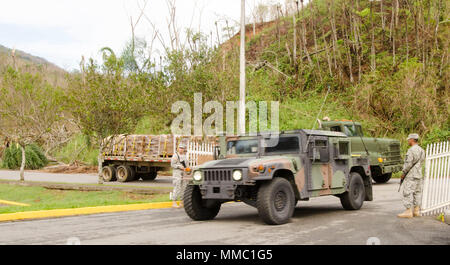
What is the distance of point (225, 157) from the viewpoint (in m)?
10.7

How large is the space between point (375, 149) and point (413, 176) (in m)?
9.58

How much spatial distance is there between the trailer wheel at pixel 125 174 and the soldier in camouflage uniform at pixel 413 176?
16008mm

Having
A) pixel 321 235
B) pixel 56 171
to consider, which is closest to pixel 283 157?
pixel 321 235

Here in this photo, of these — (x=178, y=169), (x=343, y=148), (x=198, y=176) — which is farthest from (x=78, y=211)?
(x=343, y=148)

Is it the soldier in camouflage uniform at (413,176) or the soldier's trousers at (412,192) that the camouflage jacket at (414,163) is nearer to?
the soldier in camouflage uniform at (413,176)

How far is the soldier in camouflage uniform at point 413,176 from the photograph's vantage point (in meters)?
9.75

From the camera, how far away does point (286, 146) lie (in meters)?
10.3

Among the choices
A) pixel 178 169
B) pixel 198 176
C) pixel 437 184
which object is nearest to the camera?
pixel 198 176

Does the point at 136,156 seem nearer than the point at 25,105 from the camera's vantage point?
Yes

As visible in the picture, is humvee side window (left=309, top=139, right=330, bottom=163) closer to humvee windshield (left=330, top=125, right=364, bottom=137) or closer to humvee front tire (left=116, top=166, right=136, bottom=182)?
humvee windshield (left=330, top=125, right=364, bottom=137)

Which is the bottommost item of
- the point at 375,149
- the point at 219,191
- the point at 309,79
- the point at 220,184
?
the point at 219,191

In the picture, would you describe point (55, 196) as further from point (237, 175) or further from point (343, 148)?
point (343, 148)

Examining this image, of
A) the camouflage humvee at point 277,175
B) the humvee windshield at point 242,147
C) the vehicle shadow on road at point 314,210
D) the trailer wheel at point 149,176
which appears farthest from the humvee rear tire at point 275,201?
the trailer wheel at point 149,176

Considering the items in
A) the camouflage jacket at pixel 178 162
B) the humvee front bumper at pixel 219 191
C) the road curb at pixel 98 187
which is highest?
the camouflage jacket at pixel 178 162
